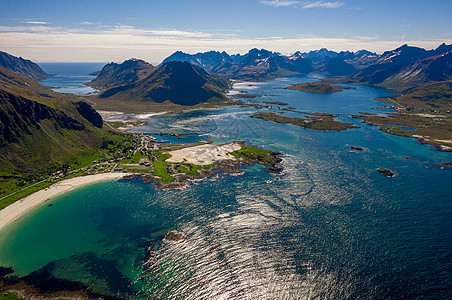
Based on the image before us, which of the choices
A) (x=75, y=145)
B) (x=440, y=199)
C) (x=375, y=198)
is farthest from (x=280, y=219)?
(x=75, y=145)

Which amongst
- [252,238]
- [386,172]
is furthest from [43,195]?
[386,172]

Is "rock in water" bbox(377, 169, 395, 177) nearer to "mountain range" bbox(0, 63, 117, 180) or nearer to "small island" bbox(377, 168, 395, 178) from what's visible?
"small island" bbox(377, 168, 395, 178)

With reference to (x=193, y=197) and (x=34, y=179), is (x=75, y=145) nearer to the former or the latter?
(x=34, y=179)

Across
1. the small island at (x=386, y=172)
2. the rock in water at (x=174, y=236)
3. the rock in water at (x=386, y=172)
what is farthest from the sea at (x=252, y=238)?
the rock in water at (x=386, y=172)

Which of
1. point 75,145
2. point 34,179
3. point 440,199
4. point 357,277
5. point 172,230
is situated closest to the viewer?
point 357,277

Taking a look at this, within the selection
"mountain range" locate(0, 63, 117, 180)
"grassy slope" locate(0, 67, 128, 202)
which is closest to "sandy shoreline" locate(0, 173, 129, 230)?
"grassy slope" locate(0, 67, 128, 202)

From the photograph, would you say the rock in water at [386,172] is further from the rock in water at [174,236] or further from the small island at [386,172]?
the rock in water at [174,236]
